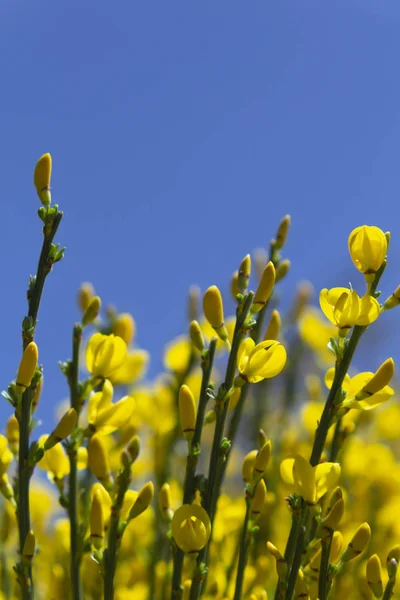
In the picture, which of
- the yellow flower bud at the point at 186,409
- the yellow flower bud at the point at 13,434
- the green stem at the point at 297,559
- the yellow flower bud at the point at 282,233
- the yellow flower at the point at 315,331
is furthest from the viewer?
the yellow flower at the point at 315,331

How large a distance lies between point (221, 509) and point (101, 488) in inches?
22.4

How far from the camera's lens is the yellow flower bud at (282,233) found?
132 cm

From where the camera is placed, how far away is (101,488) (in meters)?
1.10

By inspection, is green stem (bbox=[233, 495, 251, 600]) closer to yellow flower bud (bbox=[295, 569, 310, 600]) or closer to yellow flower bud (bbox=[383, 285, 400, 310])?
yellow flower bud (bbox=[295, 569, 310, 600])

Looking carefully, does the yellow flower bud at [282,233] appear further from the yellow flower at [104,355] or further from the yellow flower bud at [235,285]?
the yellow flower at [104,355]

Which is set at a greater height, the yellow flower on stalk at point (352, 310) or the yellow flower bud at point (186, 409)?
the yellow flower on stalk at point (352, 310)

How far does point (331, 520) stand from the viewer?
3.22ft

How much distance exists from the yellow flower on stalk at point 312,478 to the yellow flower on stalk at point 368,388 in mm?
80

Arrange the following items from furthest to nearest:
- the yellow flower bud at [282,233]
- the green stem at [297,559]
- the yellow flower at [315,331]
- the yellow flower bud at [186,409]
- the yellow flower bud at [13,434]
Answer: the yellow flower at [315,331] → the yellow flower bud at [282,233] → the yellow flower bud at [13,434] → the yellow flower bud at [186,409] → the green stem at [297,559]

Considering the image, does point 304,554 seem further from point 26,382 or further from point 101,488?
point 26,382

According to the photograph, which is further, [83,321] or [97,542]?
[83,321]

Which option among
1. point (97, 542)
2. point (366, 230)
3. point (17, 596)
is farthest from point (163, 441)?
point (366, 230)

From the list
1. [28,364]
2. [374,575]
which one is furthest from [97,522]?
[374,575]

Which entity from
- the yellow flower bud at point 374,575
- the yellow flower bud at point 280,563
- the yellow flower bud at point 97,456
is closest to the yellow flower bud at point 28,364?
the yellow flower bud at point 97,456
